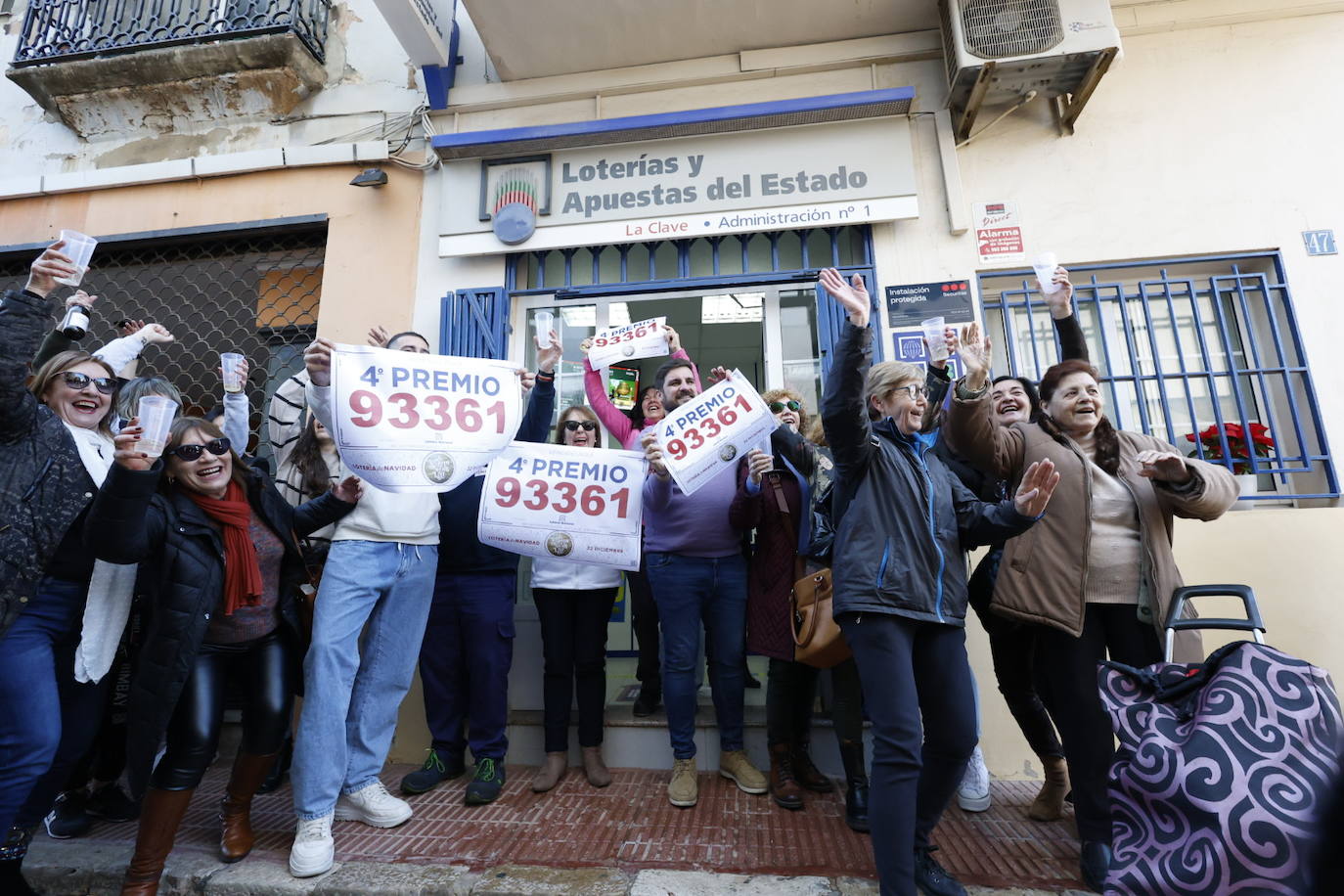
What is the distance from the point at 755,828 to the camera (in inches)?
112

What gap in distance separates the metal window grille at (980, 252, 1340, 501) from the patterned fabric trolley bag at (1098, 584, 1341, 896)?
8.80ft

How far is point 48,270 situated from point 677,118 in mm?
3591

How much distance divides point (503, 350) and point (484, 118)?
195 cm

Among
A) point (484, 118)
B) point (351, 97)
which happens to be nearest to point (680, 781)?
point (484, 118)

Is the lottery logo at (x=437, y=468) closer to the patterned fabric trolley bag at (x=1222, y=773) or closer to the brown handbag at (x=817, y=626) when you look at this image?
the brown handbag at (x=817, y=626)

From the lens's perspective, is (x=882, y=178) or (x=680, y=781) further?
(x=882, y=178)

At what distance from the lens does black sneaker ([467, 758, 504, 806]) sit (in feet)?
10.4

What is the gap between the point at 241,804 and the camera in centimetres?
271

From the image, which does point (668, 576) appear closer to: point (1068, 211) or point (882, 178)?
point (882, 178)

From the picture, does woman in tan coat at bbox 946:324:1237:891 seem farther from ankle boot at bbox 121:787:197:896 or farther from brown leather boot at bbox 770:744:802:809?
ankle boot at bbox 121:787:197:896

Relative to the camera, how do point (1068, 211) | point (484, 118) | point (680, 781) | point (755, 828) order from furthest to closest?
1. point (484, 118)
2. point (1068, 211)
3. point (680, 781)
4. point (755, 828)

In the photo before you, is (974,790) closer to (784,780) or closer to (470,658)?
(784,780)

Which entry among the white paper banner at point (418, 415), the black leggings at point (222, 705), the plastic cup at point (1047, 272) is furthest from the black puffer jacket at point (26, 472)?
the plastic cup at point (1047, 272)

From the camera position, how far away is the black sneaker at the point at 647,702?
3.83m
